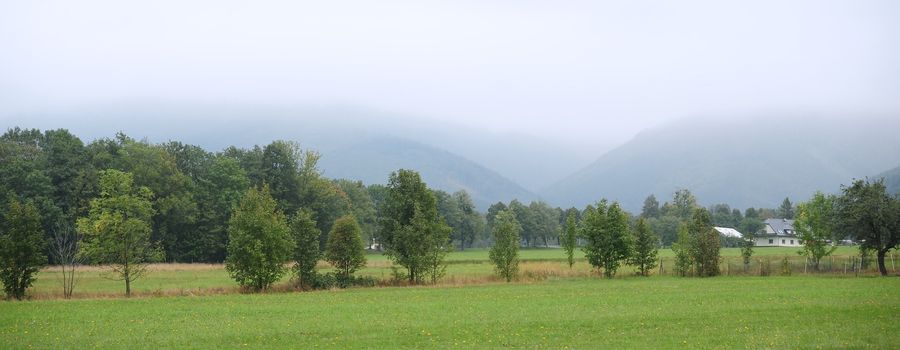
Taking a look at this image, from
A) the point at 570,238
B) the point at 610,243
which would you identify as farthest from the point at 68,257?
the point at 570,238

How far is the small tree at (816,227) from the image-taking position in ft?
209

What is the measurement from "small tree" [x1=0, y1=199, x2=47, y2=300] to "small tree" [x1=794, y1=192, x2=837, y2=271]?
Answer: 64227mm

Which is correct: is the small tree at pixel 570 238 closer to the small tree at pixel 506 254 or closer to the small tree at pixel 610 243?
the small tree at pixel 610 243

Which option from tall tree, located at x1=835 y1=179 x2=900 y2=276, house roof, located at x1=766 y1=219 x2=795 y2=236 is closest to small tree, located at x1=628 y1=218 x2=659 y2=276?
tall tree, located at x1=835 y1=179 x2=900 y2=276

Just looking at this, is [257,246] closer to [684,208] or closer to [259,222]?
[259,222]

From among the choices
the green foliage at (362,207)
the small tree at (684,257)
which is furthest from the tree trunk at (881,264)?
the green foliage at (362,207)

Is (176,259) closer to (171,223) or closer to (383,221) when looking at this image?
(171,223)

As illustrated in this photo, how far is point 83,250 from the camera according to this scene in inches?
1780

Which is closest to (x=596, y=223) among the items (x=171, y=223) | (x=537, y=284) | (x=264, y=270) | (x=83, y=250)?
(x=537, y=284)

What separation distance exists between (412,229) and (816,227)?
40660 millimetres

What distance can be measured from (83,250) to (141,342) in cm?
2624

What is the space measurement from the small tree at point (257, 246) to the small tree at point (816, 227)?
49.0m

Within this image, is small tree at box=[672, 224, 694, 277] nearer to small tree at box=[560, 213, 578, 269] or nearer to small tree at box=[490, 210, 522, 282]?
small tree at box=[560, 213, 578, 269]

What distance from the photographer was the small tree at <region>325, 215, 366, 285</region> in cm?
4991
